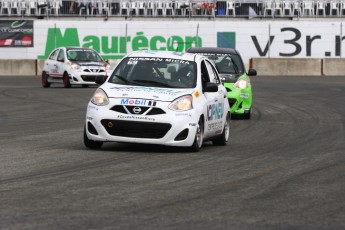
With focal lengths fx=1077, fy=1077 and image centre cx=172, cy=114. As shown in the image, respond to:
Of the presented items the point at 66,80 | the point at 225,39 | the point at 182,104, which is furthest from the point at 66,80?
the point at 182,104

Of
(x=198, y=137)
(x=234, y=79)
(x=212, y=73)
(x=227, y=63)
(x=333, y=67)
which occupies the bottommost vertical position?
(x=333, y=67)

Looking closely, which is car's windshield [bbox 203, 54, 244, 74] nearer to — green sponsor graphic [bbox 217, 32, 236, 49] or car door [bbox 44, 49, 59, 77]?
car door [bbox 44, 49, 59, 77]

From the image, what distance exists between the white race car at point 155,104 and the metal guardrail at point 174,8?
135ft

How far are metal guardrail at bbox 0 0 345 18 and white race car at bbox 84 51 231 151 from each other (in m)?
41.2

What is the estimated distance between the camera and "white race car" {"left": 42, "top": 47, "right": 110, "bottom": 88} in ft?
121

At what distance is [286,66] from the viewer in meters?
51.5

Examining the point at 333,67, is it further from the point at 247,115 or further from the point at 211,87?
the point at 211,87

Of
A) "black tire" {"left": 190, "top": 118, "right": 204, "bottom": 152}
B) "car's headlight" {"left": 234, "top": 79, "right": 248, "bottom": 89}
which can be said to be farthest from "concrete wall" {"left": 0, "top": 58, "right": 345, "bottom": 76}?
"black tire" {"left": 190, "top": 118, "right": 204, "bottom": 152}

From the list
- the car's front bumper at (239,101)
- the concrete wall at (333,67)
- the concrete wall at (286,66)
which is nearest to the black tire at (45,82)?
the concrete wall at (286,66)

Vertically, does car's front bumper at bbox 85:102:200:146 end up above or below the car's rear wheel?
above

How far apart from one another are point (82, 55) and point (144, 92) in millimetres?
24013

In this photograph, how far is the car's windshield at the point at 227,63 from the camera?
23141 mm

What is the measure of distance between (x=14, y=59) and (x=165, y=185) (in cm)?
4271

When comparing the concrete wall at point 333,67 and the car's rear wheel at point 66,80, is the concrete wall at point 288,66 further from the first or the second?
the car's rear wheel at point 66,80
